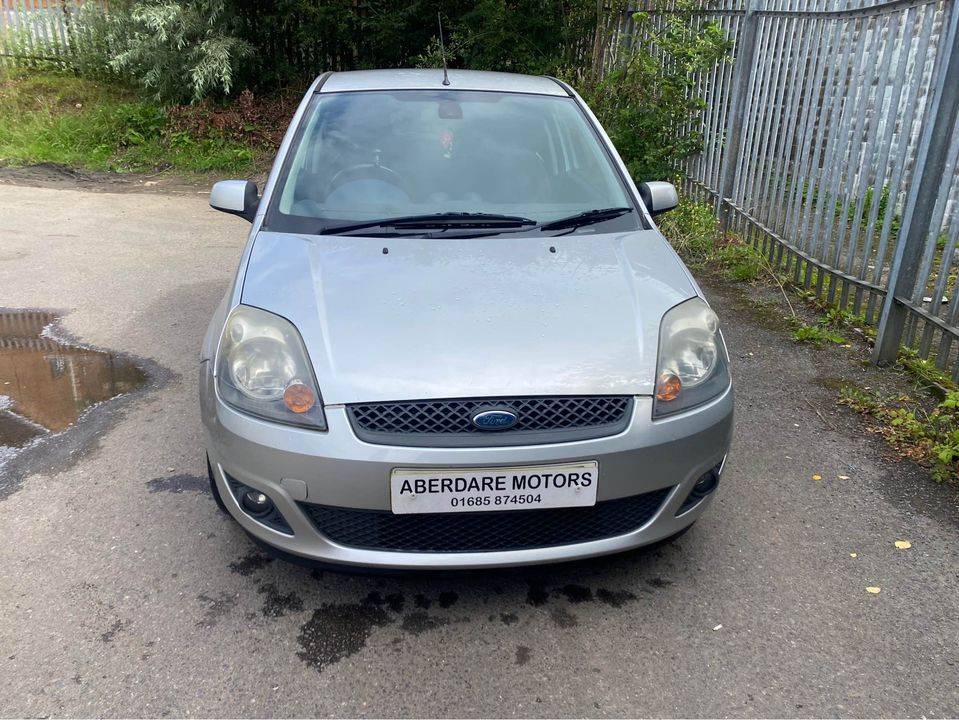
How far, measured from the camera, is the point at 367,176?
11.3ft

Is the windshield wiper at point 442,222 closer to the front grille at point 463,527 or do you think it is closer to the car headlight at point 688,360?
the car headlight at point 688,360

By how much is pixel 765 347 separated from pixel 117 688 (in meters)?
4.08

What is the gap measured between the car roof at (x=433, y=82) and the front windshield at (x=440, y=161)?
0.06 m

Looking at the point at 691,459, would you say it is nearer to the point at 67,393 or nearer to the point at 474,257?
the point at 474,257

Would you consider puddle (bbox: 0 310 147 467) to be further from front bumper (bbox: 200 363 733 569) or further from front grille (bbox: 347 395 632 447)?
front grille (bbox: 347 395 632 447)

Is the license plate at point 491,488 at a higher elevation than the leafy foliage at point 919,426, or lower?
higher

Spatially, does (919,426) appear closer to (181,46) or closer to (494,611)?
(494,611)

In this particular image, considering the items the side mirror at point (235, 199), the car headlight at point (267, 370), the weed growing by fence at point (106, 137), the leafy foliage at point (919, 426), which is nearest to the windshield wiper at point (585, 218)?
the car headlight at point (267, 370)

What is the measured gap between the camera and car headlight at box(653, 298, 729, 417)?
2.51 m

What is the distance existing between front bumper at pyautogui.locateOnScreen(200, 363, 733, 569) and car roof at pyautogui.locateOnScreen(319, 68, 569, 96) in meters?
1.96

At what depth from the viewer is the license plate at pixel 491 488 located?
2295 mm

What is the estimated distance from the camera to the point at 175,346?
196 inches

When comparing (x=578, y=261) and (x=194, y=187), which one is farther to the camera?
(x=194, y=187)

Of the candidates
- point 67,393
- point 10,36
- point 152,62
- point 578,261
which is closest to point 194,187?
point 152,62
